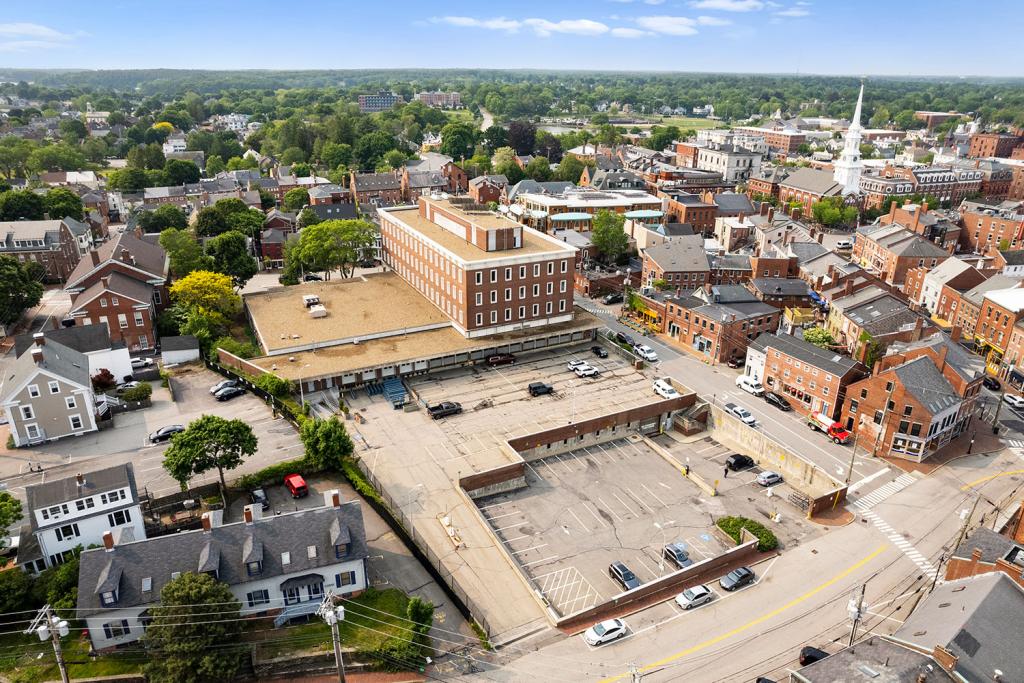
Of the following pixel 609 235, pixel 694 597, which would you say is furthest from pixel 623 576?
pixel 609 235

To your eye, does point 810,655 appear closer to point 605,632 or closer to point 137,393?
point 605,632

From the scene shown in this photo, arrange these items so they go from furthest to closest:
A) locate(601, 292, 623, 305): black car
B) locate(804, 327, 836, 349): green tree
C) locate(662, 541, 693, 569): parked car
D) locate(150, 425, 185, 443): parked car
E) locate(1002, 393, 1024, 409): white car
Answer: locate(601, 292, 623, 305): black car, locate(804, 327, 836, 349): green tree, locate(1002, 393, 1024, 409): white car, locate(150, 425, 185, 443): parked car, locate(662, 541, 693, 569): parked car

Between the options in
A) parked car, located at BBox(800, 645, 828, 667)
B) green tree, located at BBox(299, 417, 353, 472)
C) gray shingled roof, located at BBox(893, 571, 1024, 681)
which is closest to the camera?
gray shingled roof, located at BBox(893, 571, 1024, 681)

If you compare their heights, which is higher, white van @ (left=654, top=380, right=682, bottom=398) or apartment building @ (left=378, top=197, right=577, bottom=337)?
apartment building @ (left=378, top=197, right=577, bottom=337)

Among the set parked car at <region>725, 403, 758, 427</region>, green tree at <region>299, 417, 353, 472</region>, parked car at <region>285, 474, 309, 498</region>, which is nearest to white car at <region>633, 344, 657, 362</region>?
parked car at <region>725, 403, 758, 427</region>

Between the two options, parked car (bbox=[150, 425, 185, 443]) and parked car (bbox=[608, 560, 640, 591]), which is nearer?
parked car (bbox=[608, 560, 640, 591])

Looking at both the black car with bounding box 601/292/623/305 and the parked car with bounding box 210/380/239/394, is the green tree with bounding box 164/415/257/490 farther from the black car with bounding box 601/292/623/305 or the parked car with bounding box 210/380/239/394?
the black car with bounding box 601/292/623/305
